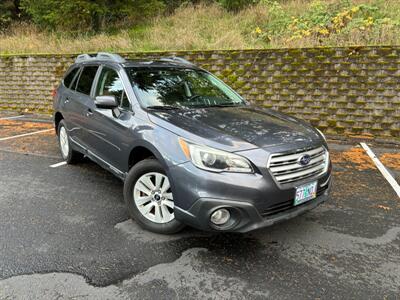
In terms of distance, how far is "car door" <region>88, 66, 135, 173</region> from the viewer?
11.8ft

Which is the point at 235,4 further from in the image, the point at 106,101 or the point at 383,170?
the point at 106,101

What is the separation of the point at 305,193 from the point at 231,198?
751 mm

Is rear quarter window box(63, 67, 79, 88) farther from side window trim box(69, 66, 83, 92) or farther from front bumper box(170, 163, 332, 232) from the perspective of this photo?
front bumper box(170, 163, 332, 232)

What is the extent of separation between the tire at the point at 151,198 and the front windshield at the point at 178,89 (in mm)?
745

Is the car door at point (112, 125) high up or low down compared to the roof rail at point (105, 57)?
down

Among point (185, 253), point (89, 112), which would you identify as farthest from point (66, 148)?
point (185, 253)

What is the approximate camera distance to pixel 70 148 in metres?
5.32

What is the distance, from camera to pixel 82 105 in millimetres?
4582

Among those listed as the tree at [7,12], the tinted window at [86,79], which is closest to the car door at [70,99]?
the tinted window at [86,79]

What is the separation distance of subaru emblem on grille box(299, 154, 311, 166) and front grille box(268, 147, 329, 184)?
0.06ft

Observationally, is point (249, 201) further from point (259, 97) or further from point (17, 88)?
point (17, 88)

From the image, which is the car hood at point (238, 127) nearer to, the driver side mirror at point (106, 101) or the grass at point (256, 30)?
the driver side mirror at point (106, 101)

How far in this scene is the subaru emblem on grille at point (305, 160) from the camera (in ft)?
9.75

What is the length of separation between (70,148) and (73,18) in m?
11.0
